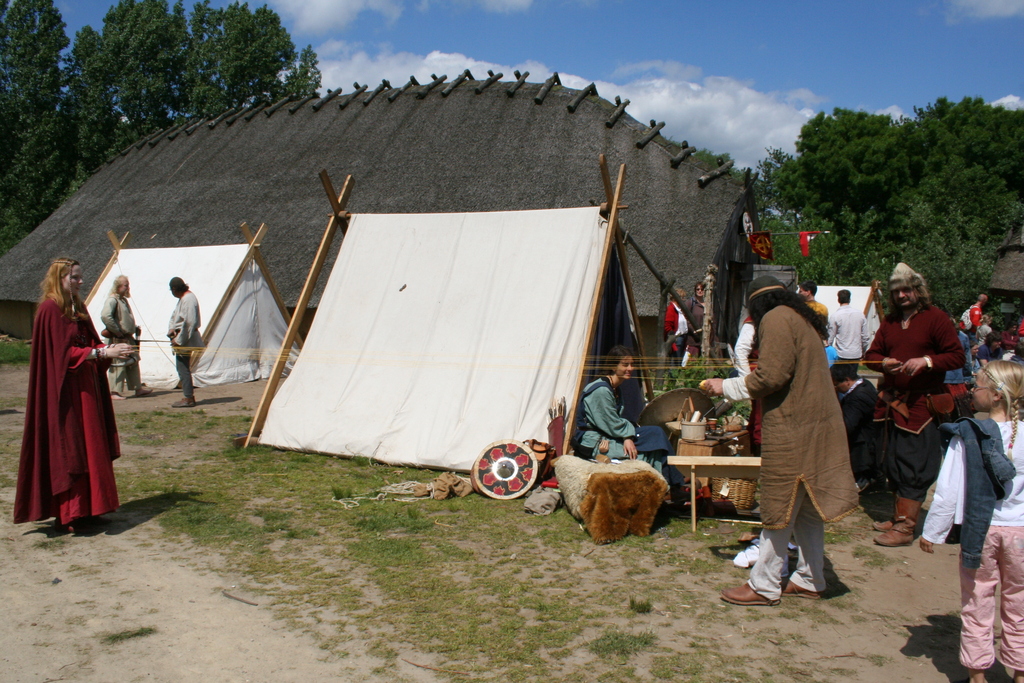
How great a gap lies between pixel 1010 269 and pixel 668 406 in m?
11.9

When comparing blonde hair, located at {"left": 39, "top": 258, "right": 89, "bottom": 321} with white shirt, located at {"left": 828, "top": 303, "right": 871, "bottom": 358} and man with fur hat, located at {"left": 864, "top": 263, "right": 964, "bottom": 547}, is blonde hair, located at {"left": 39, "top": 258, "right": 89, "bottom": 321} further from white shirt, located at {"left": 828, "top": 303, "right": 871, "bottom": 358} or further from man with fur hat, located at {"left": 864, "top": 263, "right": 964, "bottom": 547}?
white shirt, located at {"left": 828, "top": 303, "right": 871, "bottom": 358}

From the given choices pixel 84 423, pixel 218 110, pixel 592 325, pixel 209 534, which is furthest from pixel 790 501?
pixel 218 110

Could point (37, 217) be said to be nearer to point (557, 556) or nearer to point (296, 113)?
point (296, 113)

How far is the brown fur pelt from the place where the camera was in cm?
410

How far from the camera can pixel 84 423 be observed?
4098 millimetres

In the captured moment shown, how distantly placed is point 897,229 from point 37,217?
2718 centimetres

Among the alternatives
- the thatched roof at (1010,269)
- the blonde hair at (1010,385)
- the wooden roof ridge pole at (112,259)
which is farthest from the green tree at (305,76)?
the blonde hair at (1010,385)

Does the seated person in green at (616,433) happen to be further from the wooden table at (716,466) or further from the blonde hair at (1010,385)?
the blonde hair at (1010,385)

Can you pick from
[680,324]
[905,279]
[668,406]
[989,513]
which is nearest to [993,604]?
[989,513]

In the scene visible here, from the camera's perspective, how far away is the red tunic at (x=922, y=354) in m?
4.03

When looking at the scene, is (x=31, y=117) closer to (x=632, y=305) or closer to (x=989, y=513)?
(x=632, y=305)

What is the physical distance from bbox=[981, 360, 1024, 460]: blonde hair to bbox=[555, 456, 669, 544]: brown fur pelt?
188 cm

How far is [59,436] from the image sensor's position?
402 cm

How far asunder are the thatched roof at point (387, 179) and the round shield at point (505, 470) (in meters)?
5.19
